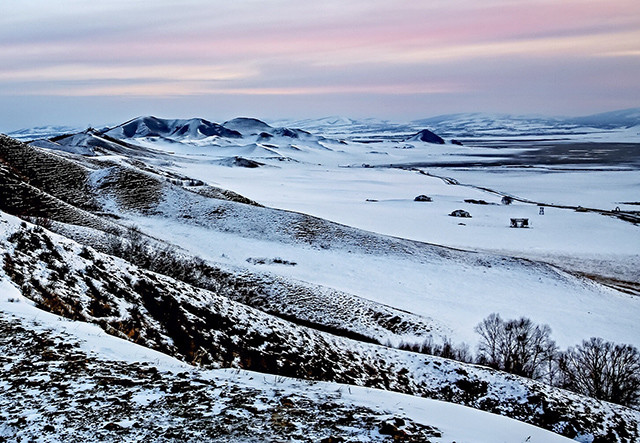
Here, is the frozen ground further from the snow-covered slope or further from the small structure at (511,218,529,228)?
the small structure at (511,218,529,228)

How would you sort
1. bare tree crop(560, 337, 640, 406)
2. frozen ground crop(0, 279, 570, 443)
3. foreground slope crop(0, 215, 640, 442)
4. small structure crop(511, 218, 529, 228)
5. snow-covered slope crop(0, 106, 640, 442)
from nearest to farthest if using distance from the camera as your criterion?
frozen ground crop(0, 279, 570, 443) → foreground slope crop(0, 215, 640, 442) → snow-covered slope crop(0, 106, 640, 442) → bare tree crop(560, 337, 640, 406) → small structure crop(511, 218, 529, 228)

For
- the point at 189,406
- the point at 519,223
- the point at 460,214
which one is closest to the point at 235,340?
the point at 189,406

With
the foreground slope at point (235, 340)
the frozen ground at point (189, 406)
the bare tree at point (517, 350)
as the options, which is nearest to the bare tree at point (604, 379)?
the bare tree at point (517, 350)

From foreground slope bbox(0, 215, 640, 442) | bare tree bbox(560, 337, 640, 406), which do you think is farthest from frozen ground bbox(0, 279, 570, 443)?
bare tree bbox(560, 337, 640, 406)

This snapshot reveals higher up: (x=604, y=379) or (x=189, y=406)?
(x=189, y=406)

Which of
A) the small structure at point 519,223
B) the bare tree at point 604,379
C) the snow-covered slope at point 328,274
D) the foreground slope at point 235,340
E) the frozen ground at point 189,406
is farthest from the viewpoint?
the small structure at point 519,223

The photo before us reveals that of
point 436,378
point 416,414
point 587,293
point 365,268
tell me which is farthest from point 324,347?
point 587,293

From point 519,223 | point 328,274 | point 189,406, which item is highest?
point 189,406

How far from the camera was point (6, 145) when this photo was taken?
157 feet

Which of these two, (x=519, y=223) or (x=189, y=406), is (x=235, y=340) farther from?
(x=519, y=223)

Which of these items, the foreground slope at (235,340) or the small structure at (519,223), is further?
the small structure at (519,223)

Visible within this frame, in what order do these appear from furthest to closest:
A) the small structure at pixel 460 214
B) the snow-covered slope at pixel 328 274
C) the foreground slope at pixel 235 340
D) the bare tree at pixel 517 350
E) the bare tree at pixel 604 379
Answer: the small structure at pixel 460 214 → the bare tree at pixel 517 350 → the bare tree at pixel 604 379 → the snow-covered slope at pixel 328 274 → the foreground slope at pixel 235 340

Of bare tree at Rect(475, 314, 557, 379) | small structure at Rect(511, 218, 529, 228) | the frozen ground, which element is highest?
the frozen ground

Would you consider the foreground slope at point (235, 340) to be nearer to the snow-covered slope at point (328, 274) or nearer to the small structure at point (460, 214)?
the snow-covered slope at point (328, 274)
